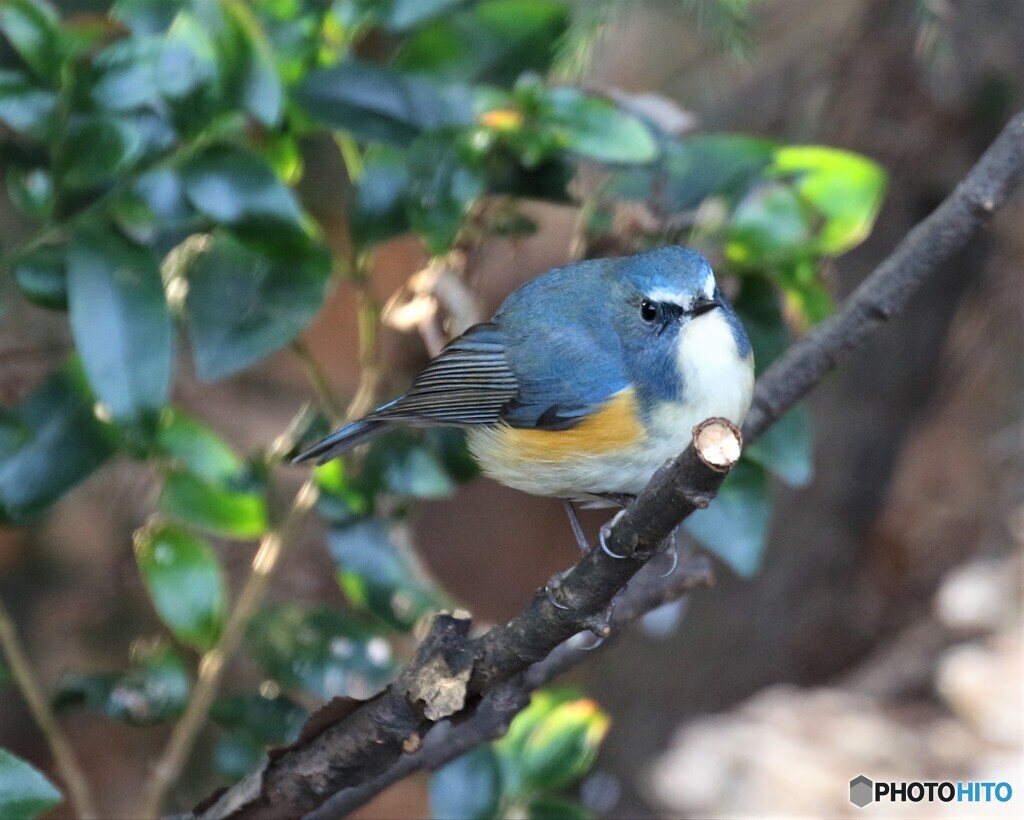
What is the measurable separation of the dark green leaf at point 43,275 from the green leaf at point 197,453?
11.9 inches

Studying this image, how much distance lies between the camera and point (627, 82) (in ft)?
11.6

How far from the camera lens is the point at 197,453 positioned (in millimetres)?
1952

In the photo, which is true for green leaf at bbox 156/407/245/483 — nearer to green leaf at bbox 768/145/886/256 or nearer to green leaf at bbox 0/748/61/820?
green leaf at bbox 0/748/61/820

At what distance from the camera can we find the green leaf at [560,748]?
1900mm

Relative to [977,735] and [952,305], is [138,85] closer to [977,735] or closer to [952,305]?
[952,305]

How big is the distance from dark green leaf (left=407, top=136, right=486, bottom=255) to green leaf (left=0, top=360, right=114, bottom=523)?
A: 1.99 ft

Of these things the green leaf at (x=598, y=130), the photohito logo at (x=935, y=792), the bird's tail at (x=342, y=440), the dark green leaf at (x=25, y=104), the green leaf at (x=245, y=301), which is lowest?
the photohito logo at (x=935, y=792)

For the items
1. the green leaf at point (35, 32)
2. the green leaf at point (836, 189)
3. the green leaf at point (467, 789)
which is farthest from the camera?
the green leaf at point (836, 189)

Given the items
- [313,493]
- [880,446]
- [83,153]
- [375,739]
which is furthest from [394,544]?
[880,446]

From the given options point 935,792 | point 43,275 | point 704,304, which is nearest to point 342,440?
point 43,275

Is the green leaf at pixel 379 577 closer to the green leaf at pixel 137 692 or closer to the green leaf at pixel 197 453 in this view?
the green leaf at pixel 197 453

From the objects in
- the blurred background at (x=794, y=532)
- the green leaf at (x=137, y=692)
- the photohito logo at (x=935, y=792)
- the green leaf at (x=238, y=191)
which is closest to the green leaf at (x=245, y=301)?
the green leaf at (x=238, y=191)

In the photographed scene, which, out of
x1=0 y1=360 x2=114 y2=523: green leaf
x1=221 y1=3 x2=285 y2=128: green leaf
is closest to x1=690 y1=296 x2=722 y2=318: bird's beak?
x1=221 y1=3 x2=285 y2=128: green leaf

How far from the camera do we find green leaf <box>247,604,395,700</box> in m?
1.99
